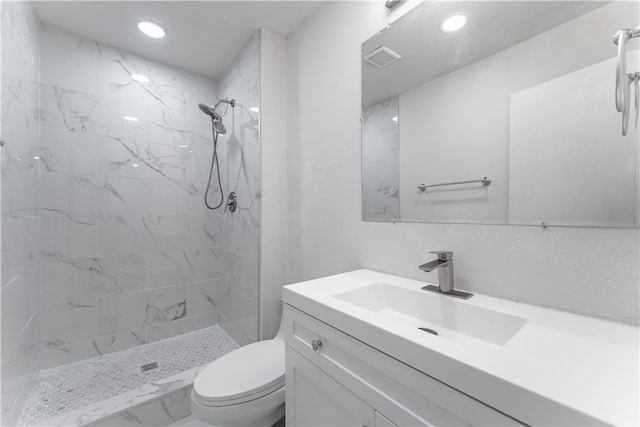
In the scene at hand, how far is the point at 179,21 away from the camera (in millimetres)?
1680

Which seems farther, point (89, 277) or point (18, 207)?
point (89, 277)

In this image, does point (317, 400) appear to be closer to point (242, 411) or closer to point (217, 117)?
point (242, 411)

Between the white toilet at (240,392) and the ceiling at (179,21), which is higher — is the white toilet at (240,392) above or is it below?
below

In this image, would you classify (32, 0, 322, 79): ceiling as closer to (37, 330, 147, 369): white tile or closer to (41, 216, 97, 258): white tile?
(41, 216, 97, 258): white tile

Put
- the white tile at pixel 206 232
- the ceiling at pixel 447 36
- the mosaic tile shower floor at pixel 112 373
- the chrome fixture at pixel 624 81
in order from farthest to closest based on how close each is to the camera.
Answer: the white tile at pixel 206 232 < the mosaic tile shower floor at pixel 112 373 < the ceiling at pixel 447 36 < the chrome fixture at pixel 624 81

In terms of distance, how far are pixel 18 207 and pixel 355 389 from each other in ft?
5.99

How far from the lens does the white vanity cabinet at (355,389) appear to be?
1.71ft

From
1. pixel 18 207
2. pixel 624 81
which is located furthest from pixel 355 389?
pixel 18 207

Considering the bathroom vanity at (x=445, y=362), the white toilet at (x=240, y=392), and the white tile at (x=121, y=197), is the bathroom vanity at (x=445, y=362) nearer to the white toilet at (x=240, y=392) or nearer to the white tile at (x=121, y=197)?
the white toilet at (x=240, y=392)

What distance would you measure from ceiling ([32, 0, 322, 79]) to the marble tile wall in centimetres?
86

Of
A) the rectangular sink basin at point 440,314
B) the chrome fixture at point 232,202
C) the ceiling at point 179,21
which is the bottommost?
the rectangular sink basin at point 440,314

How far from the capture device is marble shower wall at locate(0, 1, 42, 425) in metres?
1.17

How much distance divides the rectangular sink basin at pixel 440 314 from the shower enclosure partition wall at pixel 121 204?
99 cm

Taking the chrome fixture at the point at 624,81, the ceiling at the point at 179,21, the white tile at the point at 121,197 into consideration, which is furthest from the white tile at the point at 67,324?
the chrome fixture at the point at 624,81
